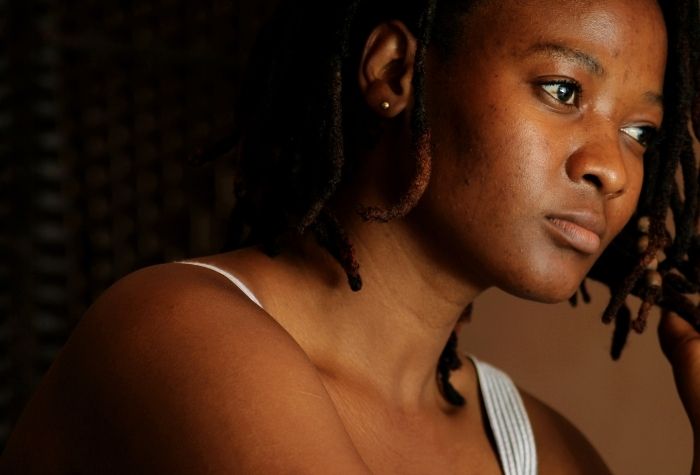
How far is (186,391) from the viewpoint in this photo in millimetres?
983

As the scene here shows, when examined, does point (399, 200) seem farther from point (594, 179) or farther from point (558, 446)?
point (558, 446)

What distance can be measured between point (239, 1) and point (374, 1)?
124 centimetres

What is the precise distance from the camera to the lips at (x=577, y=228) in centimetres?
123

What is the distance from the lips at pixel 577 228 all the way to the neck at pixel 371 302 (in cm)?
16

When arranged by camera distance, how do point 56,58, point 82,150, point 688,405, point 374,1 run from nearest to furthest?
point 374,1 → point 688,405 → point 56,58 → point 82,150

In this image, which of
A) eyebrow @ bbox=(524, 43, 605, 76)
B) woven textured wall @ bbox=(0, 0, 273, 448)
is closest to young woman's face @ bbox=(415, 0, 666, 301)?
eyebrow @ bbox=(524, 43, 605, 76)

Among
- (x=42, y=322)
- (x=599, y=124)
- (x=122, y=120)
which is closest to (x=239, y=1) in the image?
(x=122, y=120)

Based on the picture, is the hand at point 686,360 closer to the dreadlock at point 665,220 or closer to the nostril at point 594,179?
the dreadlock at point 665,220

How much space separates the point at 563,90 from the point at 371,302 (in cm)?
34

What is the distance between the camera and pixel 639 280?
1.50 metres

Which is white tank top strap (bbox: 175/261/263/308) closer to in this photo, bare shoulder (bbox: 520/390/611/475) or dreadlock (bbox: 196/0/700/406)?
dreadlock (bbox: 196/0/700/406)

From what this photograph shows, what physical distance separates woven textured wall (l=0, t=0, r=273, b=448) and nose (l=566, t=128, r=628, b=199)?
1.17 meters

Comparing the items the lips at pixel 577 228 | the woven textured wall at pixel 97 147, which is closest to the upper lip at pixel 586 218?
the lips at pixel 577 228

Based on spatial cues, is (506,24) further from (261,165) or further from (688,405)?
(688,405)
